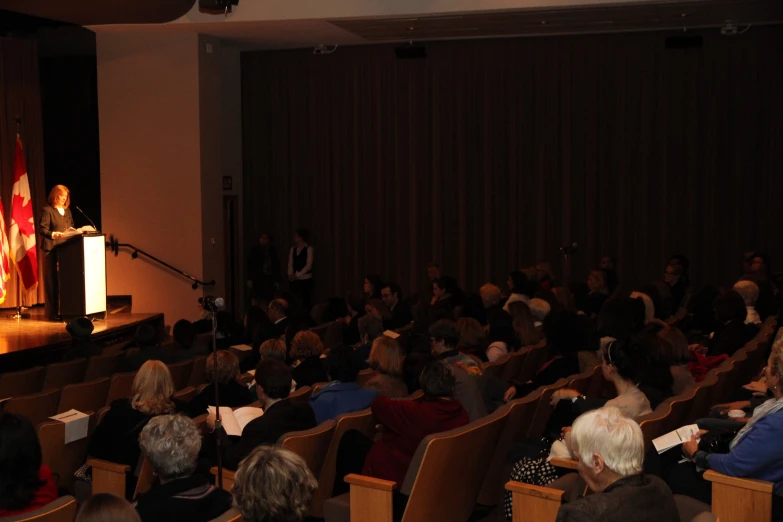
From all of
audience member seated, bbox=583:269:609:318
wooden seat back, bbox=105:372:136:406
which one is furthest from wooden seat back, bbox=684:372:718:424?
audience member seated, bbox=583:269:609:318

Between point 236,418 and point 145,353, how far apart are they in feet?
8.34

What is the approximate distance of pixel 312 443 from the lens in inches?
166

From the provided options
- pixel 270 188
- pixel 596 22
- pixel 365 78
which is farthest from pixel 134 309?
pixel 596 22

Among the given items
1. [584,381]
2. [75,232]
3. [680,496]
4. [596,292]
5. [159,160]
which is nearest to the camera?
[680,496]

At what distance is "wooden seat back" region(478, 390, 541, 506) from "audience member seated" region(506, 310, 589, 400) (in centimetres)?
73

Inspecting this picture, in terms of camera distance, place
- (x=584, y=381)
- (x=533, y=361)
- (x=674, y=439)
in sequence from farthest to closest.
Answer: (x=533, y=361)
(x=584, y=381)
(x=674, y=439)

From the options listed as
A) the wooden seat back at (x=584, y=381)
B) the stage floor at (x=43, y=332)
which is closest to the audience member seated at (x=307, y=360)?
the wooden seat back at (x=584, y=381)

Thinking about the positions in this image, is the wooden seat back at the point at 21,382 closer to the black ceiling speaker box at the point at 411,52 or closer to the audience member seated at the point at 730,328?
the audience member seated at the point at 730,328

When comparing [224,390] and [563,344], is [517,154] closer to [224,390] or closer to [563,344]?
[563,344]

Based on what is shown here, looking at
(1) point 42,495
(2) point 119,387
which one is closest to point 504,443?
(1) point 42,495

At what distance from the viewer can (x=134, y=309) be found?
1256cm

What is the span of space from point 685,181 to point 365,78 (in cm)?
494

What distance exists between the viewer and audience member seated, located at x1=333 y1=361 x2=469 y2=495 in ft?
13.9

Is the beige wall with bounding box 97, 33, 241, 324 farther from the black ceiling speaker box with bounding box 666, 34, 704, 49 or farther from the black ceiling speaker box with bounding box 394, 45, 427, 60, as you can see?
the black ceiling speaker box with bounding box 666, 34, 704, 49
